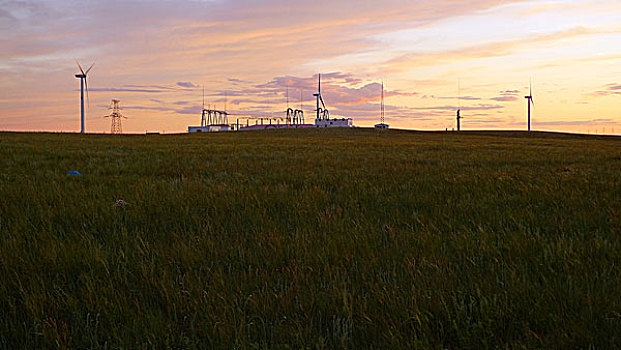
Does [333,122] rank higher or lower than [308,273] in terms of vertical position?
higher

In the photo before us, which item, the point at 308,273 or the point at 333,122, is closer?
the point at 308,273

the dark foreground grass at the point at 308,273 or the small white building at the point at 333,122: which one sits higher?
the small white building at the point at 333,122

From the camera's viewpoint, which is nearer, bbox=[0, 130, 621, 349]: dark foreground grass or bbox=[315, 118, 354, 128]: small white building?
bbox=[0, 130, 621, 349]: dark foreground grass

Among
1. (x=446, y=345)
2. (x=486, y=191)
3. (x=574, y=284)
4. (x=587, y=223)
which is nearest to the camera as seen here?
(x=446, y=345)

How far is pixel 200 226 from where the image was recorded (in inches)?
243

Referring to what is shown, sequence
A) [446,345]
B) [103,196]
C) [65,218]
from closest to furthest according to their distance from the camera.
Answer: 1. [446,345]
2. [65,218]
3. [103,196]

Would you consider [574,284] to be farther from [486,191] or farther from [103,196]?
[103,196]

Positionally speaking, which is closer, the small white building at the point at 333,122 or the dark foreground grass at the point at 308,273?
the dark foreground grass at the point at 308,273

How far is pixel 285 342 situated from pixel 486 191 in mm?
7774

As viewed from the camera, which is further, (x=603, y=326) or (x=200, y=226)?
(x=200, y=226)

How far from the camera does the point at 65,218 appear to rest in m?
6.89

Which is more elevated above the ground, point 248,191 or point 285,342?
point 248,191

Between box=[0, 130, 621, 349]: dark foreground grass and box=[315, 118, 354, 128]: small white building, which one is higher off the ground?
box=[315, 118, 354, 128]: small white building

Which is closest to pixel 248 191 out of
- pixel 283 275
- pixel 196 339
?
pixel 283 275
